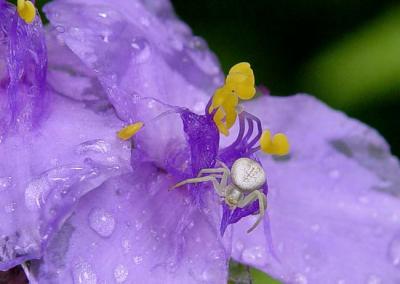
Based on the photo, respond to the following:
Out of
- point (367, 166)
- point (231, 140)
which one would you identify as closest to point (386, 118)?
point (367, 166)

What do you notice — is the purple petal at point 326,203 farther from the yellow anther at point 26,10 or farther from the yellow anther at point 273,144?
the yellow anther at point 26,10

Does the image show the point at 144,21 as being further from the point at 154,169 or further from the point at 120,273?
the point at 120,273

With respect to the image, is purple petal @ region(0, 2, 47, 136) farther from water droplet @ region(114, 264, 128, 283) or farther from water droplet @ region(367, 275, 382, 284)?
water droplet @ region(367, 275, 382, 284)

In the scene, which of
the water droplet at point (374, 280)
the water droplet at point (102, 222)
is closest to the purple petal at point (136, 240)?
the water droplet at point (102, 222)

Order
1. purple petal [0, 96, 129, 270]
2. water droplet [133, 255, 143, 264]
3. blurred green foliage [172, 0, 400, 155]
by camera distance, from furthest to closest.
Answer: blurred green foliage [172, 0, 400, 155] < water droplet [133, 255, 143, 264] < purple petal [0, 96, 129, 270]

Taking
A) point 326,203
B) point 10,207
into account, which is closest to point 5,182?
point 10,207

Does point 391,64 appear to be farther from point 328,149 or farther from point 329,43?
point 328,149

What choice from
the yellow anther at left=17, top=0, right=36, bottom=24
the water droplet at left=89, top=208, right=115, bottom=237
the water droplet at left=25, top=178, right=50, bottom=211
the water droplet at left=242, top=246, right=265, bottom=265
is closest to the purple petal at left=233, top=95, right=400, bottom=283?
the water droplet at left=242, top=246, right=265, bottom=265
